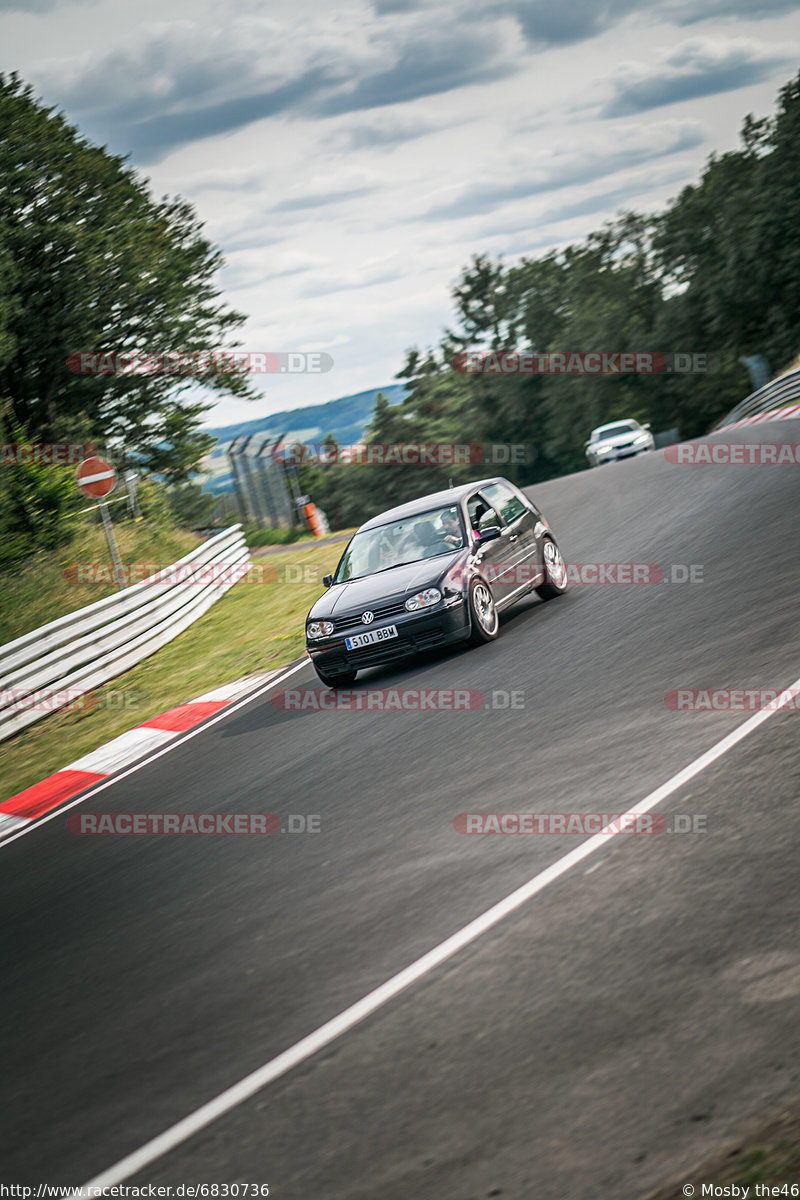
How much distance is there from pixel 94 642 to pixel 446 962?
37.2ft

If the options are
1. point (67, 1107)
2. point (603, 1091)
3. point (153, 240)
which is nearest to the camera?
point (603, 1091)

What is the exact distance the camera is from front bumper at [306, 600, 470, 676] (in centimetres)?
1026

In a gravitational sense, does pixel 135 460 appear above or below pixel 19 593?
above

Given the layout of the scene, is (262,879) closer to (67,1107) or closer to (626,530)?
(67,1107)

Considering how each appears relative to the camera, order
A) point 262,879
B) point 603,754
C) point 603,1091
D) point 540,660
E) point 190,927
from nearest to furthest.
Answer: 1. point 603,1091
2. point 190,927
3. point 262,879
4. point 603,754
5. point 540,660

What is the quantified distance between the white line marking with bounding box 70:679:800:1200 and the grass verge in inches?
293

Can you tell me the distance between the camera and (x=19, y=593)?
17891mm

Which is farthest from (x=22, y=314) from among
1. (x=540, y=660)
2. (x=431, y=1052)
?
(x=431, y=1052)

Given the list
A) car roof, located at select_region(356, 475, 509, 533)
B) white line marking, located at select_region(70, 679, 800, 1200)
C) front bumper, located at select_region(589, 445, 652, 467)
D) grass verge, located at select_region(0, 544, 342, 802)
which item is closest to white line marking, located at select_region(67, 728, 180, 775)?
grass verge, located at select_region(0, 544, 342, 802)

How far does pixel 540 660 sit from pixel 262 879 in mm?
4140

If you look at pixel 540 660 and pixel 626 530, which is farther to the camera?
pixel 626 530

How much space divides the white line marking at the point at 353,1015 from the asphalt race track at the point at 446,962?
0.18ft
